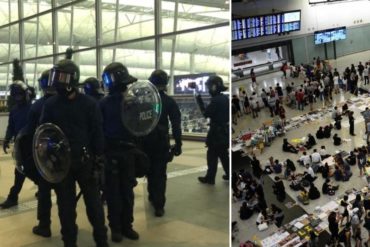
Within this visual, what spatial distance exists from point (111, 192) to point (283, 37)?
2095 mm

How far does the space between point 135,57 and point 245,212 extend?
2137 millimetres

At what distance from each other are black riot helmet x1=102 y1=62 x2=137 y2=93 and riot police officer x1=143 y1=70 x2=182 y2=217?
0.20 feet

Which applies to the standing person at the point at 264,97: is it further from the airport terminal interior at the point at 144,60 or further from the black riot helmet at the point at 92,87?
the black riot helmet at the point at 92,87

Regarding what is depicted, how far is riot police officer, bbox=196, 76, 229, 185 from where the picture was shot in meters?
1.01

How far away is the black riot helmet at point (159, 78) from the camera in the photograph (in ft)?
3.20

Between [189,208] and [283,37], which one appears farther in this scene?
[283,37]

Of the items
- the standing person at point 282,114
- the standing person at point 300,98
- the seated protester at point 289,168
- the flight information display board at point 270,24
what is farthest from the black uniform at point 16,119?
the seated protester at point 289,168

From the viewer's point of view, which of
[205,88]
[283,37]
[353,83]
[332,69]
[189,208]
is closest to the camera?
[205,88]

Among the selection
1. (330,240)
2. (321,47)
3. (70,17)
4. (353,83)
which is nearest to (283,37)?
(321,47)

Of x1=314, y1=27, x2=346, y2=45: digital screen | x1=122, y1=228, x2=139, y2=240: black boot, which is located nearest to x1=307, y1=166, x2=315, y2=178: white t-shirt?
x1=314, y1=27, x2=346, y2=45: digital screen

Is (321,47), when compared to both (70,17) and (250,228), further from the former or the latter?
(70,17)

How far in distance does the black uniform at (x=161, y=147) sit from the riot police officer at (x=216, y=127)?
77 mm

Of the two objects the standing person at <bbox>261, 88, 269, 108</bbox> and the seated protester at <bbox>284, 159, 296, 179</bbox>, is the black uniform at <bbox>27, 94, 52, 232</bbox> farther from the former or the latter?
the seated protester at <bbox>284, 159, 296, 179</bbox>

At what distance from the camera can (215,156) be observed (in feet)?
3.47
